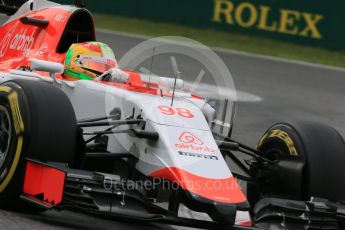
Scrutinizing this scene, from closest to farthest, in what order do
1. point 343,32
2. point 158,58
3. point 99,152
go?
point 99,152
point 158,58
point 343,32

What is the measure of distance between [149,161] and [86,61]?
182 centimetres

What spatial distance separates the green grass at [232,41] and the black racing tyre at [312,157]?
11.5m

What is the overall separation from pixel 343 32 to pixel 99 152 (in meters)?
12.8

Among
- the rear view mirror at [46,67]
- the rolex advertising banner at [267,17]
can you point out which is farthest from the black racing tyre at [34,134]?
the rolex advertising banner at [267,17]

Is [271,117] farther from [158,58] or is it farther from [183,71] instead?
[158,58]

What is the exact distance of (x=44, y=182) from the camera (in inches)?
246

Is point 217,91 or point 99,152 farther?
point 217,91

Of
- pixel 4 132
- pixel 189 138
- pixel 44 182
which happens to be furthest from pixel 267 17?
pixel 44 182

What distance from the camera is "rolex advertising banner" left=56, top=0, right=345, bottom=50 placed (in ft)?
63.3

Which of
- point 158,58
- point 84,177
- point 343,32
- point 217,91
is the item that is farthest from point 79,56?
point 343,32

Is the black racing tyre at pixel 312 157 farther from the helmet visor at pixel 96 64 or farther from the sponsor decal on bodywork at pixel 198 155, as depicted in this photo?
the helmet visor at pixel 96 64

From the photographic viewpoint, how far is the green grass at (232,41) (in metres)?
19.1

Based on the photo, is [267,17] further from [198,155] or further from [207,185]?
[207,185]

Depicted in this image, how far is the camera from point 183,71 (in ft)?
53.2
